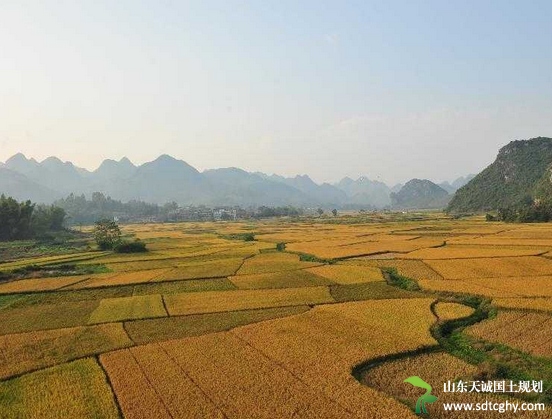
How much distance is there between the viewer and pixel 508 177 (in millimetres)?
155250

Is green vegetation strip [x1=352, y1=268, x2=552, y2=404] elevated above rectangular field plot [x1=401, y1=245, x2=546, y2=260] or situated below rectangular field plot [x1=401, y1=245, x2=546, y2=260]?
below

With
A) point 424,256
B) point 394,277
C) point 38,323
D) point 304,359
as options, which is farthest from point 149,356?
point 424,256

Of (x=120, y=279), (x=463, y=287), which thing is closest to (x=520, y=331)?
(x=463, y=287)

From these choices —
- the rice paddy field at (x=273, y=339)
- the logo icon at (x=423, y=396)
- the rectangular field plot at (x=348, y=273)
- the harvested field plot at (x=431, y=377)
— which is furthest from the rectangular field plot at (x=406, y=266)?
the logo icon at (x=423, y=396)

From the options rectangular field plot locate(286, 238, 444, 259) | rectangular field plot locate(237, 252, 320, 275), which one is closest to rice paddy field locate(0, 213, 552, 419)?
rectangular field plot locate(237, 252, 320, 275)

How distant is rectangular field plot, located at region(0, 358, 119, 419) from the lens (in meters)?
12.8

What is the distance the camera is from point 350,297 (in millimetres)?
26484

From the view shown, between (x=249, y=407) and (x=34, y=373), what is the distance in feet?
27.7

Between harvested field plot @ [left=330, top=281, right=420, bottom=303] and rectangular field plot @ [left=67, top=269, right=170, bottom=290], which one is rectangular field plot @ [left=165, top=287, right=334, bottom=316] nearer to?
harvested field plot @ [left=330, top=281, right=420, bottom=303]

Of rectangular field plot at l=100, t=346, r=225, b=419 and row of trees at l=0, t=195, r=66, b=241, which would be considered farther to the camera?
row of trees at l=0, t=195, r=66, b=241

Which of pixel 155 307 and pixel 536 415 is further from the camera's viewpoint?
pixel 155 307

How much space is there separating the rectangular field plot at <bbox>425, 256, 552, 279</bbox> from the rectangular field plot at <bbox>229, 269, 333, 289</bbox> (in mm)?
9251

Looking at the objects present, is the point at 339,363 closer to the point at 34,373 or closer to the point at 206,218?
the point at 34,373

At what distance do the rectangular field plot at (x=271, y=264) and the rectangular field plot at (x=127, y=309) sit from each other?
10.1m
